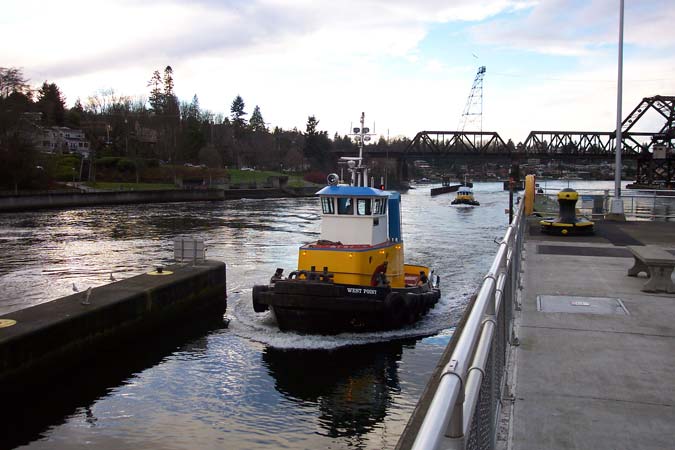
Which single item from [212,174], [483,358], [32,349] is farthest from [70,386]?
[212,174]

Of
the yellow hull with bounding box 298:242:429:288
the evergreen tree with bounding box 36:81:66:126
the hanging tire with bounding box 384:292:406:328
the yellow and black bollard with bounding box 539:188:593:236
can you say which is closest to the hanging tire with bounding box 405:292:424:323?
the hanging tire with bounding box 384:292:406:328

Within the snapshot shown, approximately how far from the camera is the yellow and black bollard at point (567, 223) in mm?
22328

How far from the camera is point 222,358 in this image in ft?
54.9

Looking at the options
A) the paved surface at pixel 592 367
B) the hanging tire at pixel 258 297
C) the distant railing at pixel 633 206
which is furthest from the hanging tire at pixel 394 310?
the distant railing at pixel 633 206

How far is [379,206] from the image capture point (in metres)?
20.3

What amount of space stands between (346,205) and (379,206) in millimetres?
1046

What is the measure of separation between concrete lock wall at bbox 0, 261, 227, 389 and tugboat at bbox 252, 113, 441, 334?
294 centimetres

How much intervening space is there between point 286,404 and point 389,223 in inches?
376

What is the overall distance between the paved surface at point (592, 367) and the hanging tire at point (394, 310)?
480 centimetres

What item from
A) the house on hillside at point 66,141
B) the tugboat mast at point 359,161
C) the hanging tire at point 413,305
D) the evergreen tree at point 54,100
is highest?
the evergreen tree at point 54,100

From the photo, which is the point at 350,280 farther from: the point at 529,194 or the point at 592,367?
the point at 529,194

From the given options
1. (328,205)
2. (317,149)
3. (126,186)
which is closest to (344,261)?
(328,205)

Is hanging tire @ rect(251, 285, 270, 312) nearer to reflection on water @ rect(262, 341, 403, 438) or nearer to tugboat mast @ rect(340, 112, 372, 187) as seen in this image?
reflection on water @ rect(262, 341, 403, 438)

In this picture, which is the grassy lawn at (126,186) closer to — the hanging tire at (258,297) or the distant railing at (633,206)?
the distant railing at (633,206)
